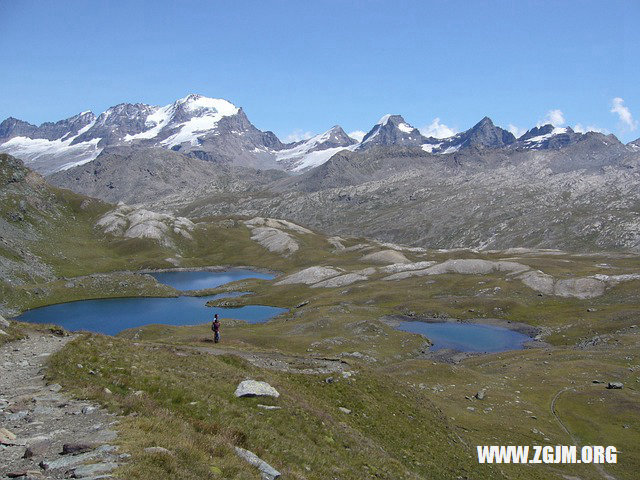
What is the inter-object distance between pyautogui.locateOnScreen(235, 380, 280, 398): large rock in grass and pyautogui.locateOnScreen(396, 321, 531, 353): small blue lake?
75.6 m

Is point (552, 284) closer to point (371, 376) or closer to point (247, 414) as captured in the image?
point (371, 376)

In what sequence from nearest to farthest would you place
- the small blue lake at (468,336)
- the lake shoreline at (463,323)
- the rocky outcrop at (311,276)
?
the lake shoreline at (463,323)
the small blue lake at (468,336)
the rocky outcrop at (311,276)

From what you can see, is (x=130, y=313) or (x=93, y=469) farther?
(x=130, y=313)

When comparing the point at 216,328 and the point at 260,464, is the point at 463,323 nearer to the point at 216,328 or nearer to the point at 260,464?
the point at 216,328

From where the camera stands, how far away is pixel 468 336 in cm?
10931

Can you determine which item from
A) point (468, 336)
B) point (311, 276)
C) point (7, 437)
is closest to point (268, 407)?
point (7, 437)

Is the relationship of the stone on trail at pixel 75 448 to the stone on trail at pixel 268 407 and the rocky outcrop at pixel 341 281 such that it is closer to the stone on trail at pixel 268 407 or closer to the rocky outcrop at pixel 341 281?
the stone on trail at pixel 268 407

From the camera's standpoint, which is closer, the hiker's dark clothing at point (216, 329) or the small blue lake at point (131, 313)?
the hiker's dark clothing at point (216, 329)

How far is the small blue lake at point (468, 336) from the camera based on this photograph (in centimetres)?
10154

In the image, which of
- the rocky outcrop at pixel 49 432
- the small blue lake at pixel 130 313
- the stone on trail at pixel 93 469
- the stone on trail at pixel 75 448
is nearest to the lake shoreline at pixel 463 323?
the small blue lake at pixel 130 313

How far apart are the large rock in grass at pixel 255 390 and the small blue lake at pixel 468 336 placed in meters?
75.6

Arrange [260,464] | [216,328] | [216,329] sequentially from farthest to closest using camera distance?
1. [216,329]
2. [216,328]
3. [260,464]

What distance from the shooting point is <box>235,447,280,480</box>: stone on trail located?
1605cm

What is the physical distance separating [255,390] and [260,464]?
11216 millimetres
